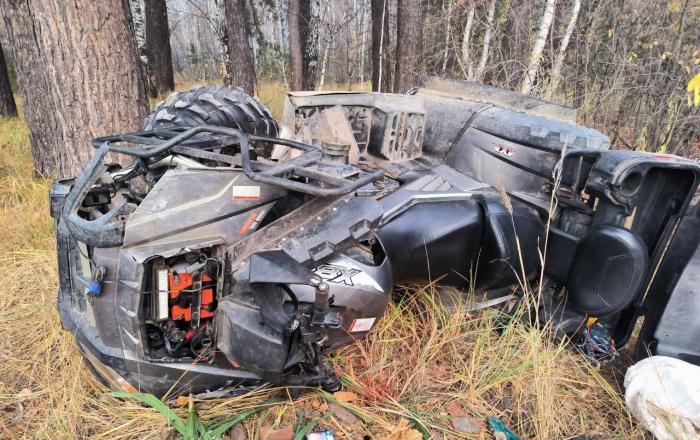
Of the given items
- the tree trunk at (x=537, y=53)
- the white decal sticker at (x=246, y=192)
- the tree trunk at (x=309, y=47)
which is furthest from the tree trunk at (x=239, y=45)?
the white decal sticker at (x=246, y=192)

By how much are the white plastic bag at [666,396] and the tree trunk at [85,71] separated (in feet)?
11.4

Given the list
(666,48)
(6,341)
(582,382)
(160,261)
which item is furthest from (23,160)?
(666,48)

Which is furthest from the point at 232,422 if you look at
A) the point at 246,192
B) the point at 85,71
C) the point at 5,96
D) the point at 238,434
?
the point at 5,96

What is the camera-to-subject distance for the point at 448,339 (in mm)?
2342

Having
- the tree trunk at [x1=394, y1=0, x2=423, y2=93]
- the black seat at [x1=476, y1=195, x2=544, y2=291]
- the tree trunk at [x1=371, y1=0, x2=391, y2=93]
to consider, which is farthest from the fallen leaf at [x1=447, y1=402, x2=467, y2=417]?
the tree trunk at [x1=371, y1=0, x2=391, y2=93]

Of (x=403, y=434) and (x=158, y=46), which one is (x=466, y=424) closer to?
(x=403, y=434)

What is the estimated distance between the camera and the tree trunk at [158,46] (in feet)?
32.6

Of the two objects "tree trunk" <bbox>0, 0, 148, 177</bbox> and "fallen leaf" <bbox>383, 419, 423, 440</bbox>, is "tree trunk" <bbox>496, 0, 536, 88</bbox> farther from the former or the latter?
"fallen leaf" <bbox>383, 419, 423, 440</bbox>

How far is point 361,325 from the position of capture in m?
1.89

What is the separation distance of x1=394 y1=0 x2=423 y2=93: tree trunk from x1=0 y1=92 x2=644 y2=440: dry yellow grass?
4.36 m

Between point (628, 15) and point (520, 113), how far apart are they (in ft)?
12.6

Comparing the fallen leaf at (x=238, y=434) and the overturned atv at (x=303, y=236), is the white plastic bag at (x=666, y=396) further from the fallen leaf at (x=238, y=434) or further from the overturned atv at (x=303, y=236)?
the fallen leaf at (x=238, y=434)

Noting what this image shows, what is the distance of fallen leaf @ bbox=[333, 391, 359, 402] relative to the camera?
1977 millimetres

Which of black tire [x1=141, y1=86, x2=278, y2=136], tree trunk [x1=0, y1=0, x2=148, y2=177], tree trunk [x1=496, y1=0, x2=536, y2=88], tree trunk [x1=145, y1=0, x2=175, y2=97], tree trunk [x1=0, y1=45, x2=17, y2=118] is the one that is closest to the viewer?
black tire [x1=141, y1=86, x2=278, y2=136]
